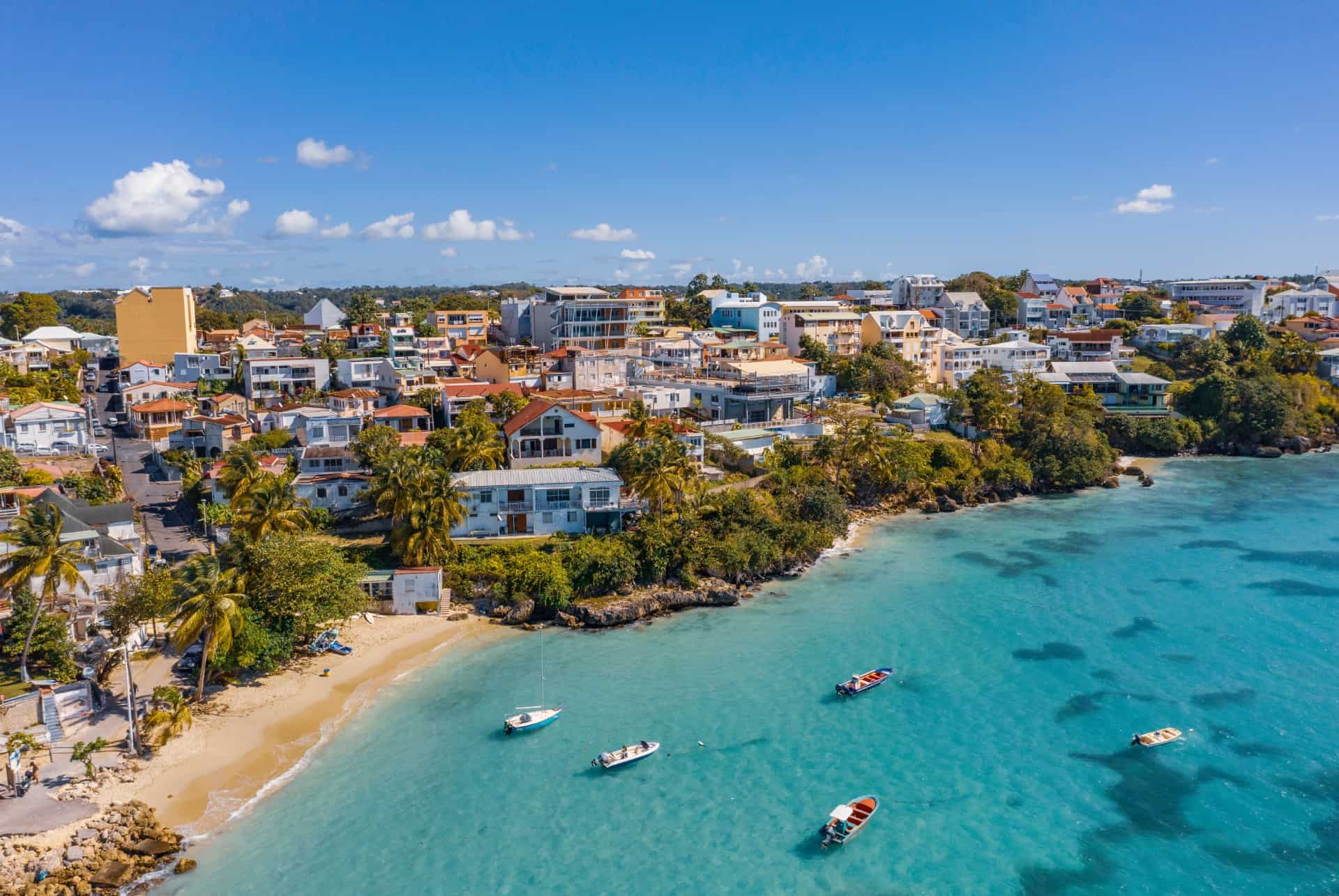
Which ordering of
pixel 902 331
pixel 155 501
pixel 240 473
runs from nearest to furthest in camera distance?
pixel 240 473 → pixel 155 501 → pixel 902 331

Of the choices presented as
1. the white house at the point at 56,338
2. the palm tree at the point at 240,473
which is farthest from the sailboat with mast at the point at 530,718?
the white house at the point at 56,338

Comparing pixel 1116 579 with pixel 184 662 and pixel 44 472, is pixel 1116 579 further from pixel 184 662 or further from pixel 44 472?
pixel 44 472

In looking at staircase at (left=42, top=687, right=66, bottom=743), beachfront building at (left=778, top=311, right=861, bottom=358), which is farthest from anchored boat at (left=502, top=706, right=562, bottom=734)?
beachfront building at (left=778, top=311, right=861, bottom=358)

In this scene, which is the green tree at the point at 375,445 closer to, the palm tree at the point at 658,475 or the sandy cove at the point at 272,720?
the sandy cove at the point at 272,720

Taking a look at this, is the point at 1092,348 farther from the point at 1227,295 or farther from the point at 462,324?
the point at 462,324

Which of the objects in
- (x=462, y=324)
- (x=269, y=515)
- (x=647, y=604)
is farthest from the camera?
(x=462, y=324)

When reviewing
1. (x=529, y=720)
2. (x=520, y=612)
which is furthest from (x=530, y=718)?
(x=520, y=612)
